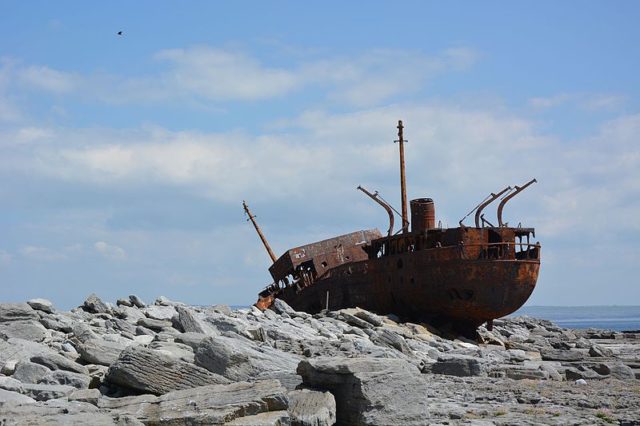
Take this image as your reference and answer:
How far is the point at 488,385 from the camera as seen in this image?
12711 mm

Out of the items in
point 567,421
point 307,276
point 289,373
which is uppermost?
point 307,276

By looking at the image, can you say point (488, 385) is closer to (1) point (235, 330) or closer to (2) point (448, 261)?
(1) point (235, 330)

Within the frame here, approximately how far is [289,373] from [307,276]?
1906 centimetres

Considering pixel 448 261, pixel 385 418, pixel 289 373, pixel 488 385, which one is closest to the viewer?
pixel 385 418

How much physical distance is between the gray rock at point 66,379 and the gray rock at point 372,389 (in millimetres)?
2597

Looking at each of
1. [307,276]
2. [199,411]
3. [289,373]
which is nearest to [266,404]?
[199,411]

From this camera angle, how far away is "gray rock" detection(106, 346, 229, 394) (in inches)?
348

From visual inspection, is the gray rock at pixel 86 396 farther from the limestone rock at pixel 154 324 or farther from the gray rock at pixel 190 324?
the limestone rock at pixel 154 324

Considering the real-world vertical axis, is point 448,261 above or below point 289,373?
above

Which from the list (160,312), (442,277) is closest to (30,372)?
(160,312)

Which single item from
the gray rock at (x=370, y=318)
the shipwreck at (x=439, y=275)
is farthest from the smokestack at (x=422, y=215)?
the gray rock at (x=370, y=318)

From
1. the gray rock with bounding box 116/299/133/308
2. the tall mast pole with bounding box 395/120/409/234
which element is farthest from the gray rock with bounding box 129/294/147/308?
the tall mast pole with bounding box 395/120/409/234

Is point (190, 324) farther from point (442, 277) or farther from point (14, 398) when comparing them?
point (442, 277)

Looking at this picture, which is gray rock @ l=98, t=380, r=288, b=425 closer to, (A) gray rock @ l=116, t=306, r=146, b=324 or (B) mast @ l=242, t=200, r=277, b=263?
(A) gray rock @ l=116, t=306, r=146, b=324
